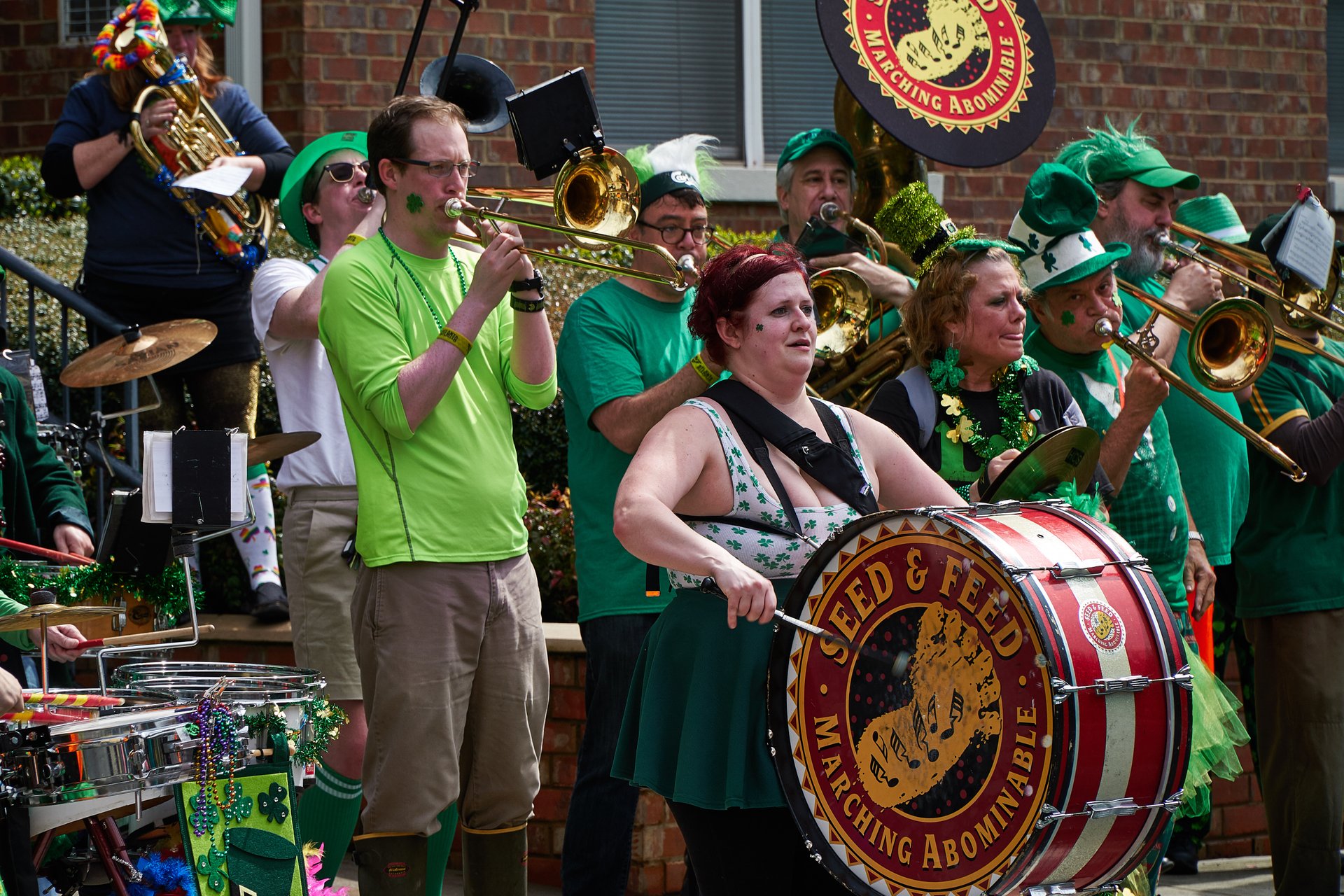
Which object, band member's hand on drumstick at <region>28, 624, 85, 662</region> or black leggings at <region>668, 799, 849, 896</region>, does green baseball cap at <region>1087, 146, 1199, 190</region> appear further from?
band member's hand on drumstick at <region>28, 624, 85, 662</region>

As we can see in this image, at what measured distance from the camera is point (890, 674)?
11.2 feet

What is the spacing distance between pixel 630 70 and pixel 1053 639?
6.62 metres

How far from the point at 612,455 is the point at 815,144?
1548 mm

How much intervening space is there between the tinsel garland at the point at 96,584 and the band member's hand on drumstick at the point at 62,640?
8cm

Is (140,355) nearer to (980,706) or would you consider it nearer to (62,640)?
(62,640)

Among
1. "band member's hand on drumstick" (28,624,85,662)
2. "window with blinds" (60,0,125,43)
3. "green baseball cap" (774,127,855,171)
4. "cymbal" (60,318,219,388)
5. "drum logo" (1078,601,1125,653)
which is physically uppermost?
"window with blinds" (60,0,125,43)

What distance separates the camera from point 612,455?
477cm

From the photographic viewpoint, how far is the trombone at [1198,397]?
4730 mm

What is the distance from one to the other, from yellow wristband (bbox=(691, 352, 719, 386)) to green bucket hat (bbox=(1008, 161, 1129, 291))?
3.64 feet

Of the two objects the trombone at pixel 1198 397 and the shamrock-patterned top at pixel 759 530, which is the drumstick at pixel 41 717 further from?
the trombone at pixel 1198 397

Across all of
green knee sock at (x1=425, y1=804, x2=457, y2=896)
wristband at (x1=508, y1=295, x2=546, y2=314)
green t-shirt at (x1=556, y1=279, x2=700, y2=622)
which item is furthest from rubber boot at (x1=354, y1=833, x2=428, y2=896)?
wristband at (x1=508, y1=295, x2=546, y2=314)

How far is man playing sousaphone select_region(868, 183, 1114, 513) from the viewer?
14.5 ft

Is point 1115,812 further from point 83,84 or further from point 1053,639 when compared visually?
point 83,84

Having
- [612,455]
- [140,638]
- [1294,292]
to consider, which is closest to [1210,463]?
[1294,292]
